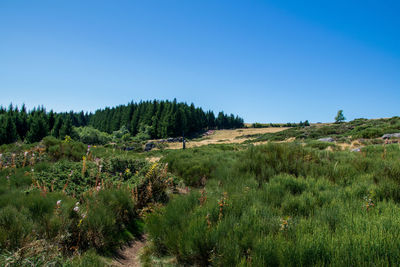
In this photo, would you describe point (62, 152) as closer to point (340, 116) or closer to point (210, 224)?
point (210, 224)

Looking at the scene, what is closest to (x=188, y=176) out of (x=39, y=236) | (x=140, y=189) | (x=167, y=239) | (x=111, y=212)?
(x=140, y=189)

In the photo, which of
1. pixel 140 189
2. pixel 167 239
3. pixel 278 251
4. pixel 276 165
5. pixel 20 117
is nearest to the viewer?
pixel 278 251

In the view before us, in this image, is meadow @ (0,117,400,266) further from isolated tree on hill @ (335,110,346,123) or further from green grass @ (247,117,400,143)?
isolated tree on hill @ (335,110,346,123)

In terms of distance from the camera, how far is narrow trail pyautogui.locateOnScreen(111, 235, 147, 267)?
2752mm

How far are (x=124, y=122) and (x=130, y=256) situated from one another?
253ft

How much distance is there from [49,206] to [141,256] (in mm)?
1532

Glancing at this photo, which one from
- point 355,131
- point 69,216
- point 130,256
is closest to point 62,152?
point 69,216

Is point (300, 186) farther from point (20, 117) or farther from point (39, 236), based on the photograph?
point (20, 117)

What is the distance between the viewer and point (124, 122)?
75000mm

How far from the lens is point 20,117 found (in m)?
58.8

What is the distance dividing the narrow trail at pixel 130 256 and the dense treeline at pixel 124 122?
58.2m

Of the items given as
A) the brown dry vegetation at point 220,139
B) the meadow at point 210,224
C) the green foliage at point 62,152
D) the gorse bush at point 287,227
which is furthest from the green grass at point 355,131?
the green foliage at point 62,152

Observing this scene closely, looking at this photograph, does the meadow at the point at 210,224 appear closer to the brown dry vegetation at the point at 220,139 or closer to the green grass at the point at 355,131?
the green grass at the point at 355,131

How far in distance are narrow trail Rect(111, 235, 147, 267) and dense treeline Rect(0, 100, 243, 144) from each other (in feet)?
191
